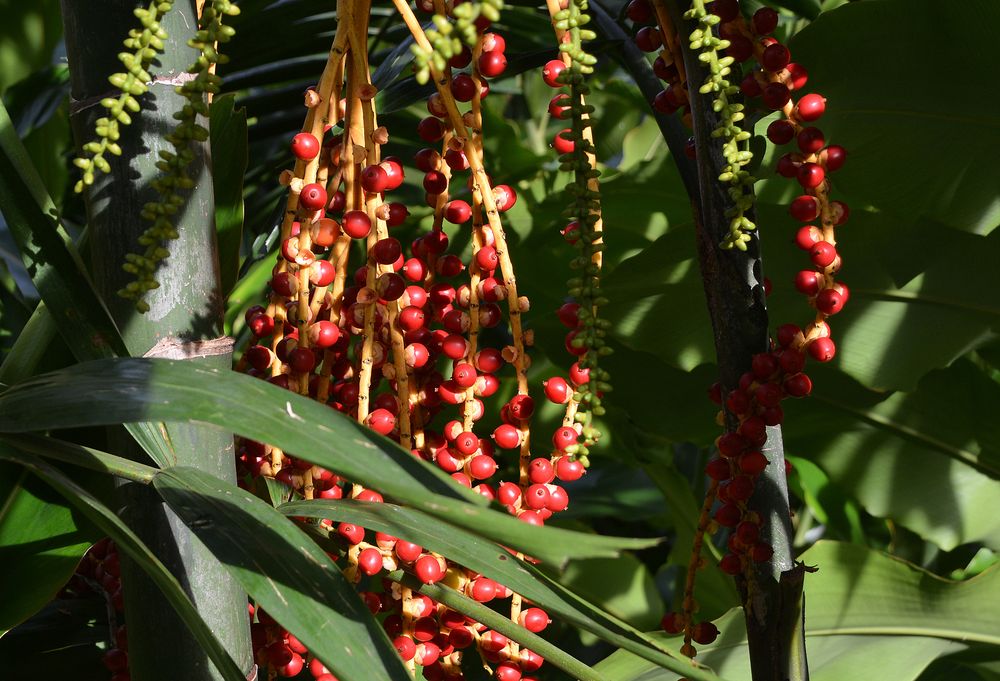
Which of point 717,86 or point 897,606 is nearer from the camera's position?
point 717,86

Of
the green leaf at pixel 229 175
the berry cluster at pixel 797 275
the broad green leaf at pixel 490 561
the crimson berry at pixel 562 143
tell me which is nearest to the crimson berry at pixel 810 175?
the berry cluster at pixel 797 275

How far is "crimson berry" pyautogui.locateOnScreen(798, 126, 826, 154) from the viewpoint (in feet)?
1.51

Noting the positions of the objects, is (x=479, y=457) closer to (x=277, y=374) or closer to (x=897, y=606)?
(x=277, y=374)

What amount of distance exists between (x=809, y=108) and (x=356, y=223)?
0.73 ft

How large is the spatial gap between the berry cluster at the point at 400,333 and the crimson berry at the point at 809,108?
0.15m

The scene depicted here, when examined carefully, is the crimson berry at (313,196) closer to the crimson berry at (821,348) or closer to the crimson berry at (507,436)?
the crimson berry at (507,436)

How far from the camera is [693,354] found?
722 millimetres

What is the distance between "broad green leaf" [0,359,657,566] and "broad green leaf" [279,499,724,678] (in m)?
0.08

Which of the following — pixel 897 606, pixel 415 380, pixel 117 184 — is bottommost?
pixel 897 606

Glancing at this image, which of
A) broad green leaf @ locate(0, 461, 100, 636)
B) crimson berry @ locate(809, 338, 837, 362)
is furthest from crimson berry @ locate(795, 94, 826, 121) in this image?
broad green leaf @ locate(0, 461, 100, 636)

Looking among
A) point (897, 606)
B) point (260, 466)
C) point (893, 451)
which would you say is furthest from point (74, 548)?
point (893, 451)

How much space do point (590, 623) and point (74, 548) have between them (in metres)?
0.34

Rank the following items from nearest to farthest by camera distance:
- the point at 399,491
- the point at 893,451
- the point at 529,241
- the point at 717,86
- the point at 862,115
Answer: the point at 399,491 < the point at 717,86 < the point at 862,115 < the point at 893,451 < the point at 529,241

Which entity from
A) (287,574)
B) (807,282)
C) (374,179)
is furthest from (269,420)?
(807,282)
